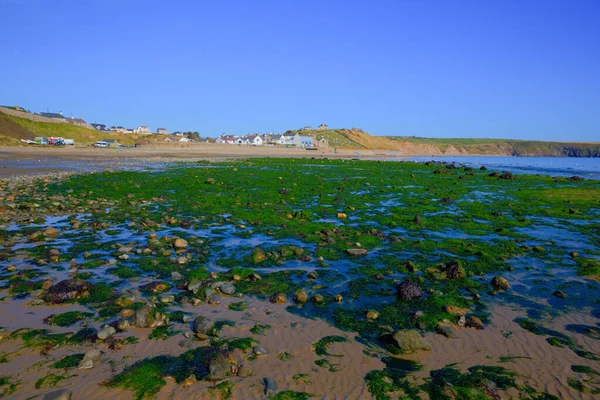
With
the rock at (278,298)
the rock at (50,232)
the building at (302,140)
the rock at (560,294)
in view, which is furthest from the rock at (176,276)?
the building at (302,140)

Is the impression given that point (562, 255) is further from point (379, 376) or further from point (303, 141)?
point (303, 141)

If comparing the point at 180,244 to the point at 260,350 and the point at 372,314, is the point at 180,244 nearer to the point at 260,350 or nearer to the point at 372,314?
the point at 260,350

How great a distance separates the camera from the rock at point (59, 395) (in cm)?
445

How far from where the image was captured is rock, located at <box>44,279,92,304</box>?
7.26m

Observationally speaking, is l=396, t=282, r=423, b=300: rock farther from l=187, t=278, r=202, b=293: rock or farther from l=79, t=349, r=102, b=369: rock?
l=79, t=349, r=102, b=369: rock

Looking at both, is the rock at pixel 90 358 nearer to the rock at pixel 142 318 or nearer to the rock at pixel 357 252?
the rock at pixel 142 318

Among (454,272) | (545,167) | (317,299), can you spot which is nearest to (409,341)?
(317,299)

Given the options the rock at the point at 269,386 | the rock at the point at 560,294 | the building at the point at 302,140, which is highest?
the building at the point at 302,140

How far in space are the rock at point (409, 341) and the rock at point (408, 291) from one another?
1.81 m

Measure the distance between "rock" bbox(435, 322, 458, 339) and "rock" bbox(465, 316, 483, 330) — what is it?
0.40 metres

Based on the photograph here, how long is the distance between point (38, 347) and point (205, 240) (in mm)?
6396

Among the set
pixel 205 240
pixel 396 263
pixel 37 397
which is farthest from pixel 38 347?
pixel 396 263

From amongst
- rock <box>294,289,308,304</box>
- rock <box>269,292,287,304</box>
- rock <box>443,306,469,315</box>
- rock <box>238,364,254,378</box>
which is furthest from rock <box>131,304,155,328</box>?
rock <box>443,306,469,315</box>

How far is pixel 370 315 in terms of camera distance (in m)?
6.91
